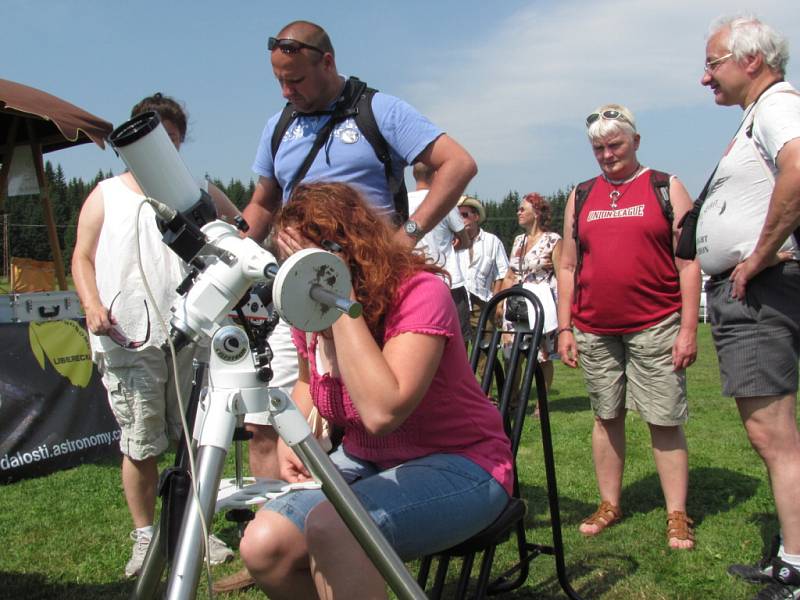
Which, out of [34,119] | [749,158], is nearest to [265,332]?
[749,158]

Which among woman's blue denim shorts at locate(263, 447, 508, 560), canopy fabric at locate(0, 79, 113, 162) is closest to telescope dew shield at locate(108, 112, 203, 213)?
woman's blue denim shorts at locate(263, 447, 508, 560)

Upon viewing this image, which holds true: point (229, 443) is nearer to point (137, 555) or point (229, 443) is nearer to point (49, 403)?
point (137, 555)

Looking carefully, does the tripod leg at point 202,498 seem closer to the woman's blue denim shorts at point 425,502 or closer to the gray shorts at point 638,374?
the woman's blue denim shorts at point 425,502

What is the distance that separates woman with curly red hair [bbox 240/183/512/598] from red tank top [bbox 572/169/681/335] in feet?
5.74

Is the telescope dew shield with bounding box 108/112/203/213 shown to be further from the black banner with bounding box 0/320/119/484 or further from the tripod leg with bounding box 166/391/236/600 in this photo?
the black banner with bounding box 0/320/119/484

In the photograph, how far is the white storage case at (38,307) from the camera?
→ 5.18 m

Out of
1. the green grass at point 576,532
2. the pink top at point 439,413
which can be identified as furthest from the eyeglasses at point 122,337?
the pink top at point 439,413

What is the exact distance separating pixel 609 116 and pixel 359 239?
2198 mm

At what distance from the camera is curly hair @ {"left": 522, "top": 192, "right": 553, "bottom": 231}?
7.22m

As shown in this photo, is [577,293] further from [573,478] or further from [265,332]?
[265,332]

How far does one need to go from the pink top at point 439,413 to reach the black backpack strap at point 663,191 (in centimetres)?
192

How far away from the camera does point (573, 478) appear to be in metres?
4.74

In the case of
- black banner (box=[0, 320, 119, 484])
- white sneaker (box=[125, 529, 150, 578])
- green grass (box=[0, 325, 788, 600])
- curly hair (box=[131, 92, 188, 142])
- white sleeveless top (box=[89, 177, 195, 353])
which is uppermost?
curly hair (box=[131, 92, 188, 142])

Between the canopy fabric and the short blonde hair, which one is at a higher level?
the canopy fabric
